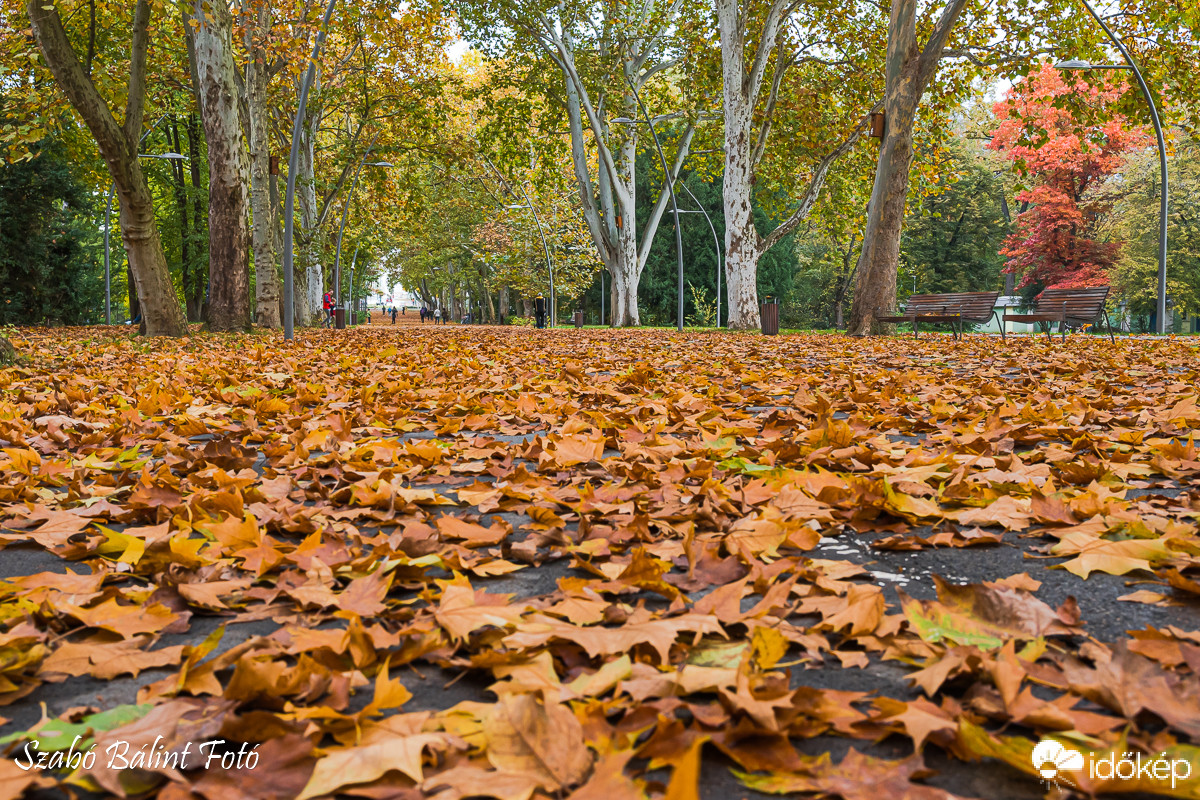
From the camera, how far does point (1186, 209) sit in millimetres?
35188

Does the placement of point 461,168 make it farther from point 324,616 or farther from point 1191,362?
point 324,616

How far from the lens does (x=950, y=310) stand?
Result: 16141mm

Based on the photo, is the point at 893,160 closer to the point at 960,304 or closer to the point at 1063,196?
the point at 960,304

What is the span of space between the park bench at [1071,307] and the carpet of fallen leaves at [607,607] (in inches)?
477

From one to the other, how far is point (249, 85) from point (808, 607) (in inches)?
883

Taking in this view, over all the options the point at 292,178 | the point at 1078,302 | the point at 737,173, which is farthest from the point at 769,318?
the point at 292,178

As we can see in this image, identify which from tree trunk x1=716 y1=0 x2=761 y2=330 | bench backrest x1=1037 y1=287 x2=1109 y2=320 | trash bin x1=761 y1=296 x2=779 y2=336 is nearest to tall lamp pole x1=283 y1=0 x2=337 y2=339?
tree trunk x1=716 y1=0 x2=761 y2=330

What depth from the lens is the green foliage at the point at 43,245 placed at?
26.8 m

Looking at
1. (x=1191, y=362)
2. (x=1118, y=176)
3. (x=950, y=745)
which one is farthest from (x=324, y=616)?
(x=1118, y=176)

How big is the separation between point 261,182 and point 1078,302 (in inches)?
763

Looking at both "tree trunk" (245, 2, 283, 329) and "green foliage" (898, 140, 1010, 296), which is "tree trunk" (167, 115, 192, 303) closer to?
"tree trunk" (245, 2, 283, 329)

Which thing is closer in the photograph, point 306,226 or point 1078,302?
point 1078,302

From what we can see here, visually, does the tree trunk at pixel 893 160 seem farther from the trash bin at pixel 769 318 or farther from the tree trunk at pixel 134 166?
the tree trunk at pixel 134 166

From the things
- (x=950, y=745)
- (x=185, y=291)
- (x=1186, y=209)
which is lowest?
(x=950, y=745)
